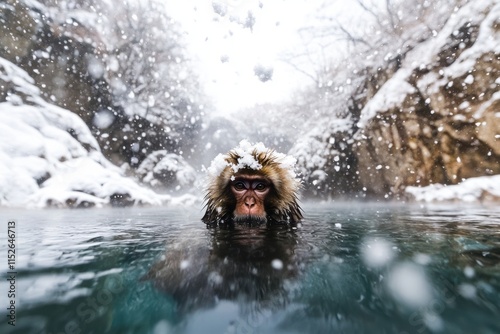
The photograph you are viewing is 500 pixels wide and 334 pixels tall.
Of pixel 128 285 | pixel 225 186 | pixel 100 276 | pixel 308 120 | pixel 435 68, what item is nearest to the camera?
pixel 128 285

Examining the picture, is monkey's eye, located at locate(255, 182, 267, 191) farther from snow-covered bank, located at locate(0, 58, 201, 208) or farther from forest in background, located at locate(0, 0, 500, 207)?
snow-covered bank, located at locate(0, 58, 201, 208)

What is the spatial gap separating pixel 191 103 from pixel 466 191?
19581mm

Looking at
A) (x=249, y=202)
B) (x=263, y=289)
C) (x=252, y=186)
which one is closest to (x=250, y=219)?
(x=249, y=202)

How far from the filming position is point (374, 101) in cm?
1405

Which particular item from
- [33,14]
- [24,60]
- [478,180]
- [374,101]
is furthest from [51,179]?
[478,180]

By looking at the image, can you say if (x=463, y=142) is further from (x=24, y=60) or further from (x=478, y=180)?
(x=24, y=60)

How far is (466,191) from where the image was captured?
32.7 ft

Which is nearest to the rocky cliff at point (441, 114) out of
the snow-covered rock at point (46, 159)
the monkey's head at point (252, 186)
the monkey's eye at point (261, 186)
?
the monkey's head at point (252, 186)

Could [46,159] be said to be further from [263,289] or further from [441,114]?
[441,114]

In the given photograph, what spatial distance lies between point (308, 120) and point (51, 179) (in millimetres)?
17780

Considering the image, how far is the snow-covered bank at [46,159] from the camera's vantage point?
10.6 metres

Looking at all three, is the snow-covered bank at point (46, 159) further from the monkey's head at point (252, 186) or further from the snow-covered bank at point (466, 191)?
the snow-covered bank at point (466, 191)

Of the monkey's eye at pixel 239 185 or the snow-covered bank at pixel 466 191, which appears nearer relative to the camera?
the monkey's eye at pixel 239 185

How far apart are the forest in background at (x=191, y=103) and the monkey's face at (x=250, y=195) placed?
5422 mm
